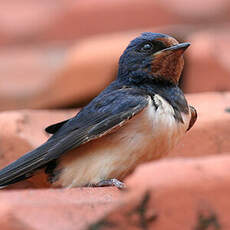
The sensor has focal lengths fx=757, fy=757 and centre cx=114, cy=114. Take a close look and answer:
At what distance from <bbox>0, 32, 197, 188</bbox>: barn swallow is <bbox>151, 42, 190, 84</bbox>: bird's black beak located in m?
0.10

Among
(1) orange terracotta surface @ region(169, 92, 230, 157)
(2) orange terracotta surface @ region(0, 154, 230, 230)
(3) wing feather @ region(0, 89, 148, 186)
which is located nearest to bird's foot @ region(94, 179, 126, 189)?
(3) wing feather @ region(0, 89, 148, 186)

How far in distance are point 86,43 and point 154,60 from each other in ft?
2.96

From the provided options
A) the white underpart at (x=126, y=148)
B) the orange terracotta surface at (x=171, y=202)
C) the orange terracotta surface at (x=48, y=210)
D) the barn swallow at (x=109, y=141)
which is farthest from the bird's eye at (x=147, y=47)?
the orange terracotta surface at (x=171, y=202)

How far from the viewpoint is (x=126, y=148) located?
6.28 feet

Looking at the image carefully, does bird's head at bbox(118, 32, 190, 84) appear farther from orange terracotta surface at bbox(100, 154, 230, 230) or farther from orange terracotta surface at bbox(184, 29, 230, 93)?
orange terracotta surface at bbox(100, 154, 230, 230)

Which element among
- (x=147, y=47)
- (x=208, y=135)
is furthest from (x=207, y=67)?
(x=208, y=135)

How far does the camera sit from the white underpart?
75.3 inches

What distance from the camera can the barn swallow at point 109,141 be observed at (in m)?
1.87

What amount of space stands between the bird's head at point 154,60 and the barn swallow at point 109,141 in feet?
0.33

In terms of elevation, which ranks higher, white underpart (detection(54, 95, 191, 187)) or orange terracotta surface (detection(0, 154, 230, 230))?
orange terracotta surface (detection(0, 154, 230, 230))

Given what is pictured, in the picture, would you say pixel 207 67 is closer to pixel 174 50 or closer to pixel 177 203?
pixel 174 50

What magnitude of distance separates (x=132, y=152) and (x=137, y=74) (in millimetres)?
324

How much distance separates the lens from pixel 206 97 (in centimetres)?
235

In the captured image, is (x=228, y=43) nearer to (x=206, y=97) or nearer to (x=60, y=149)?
(x=206, y=97)
